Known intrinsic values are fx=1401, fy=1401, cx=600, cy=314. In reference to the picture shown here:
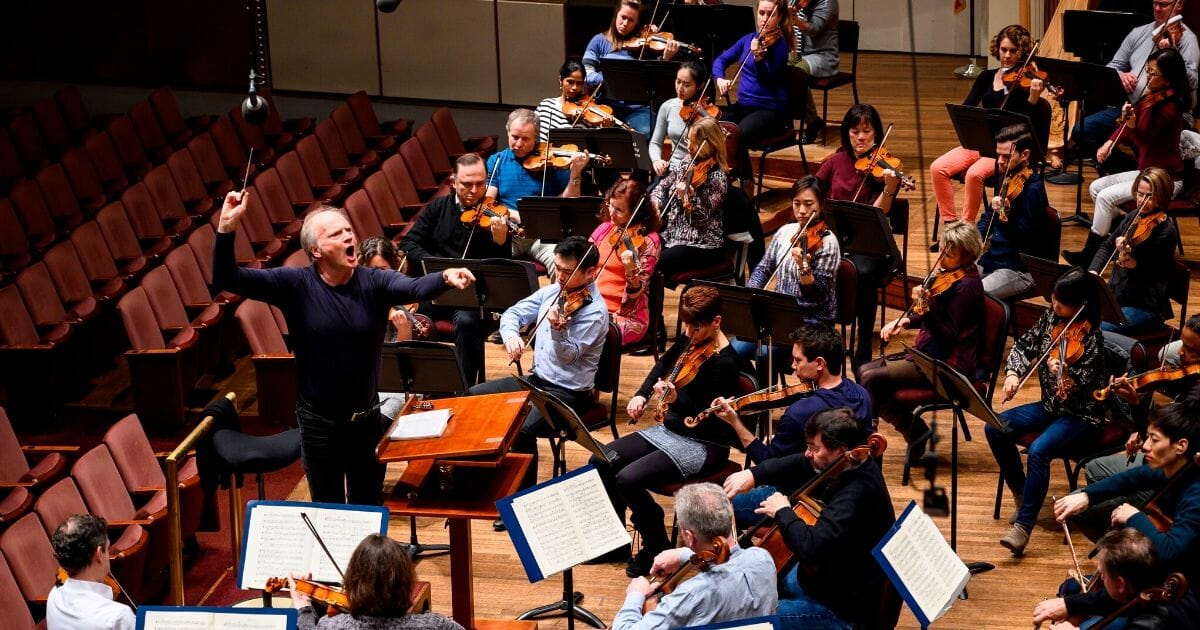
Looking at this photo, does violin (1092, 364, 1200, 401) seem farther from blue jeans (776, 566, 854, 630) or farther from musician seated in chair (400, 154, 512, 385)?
musician seated in chair (400, 154, 512, 385)

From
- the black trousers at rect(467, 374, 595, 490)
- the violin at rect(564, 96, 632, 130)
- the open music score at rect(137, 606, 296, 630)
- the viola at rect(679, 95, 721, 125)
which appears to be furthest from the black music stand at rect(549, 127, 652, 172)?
the open music score at rect(137, 606, 296, 630)

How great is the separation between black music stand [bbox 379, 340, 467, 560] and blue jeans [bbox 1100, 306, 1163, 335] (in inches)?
99.7

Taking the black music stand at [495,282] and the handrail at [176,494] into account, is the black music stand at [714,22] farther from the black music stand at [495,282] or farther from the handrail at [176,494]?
the handrail at [176,494]

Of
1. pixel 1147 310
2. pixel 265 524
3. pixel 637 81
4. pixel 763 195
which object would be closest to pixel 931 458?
pixel 265 524

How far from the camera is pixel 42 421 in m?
6.59

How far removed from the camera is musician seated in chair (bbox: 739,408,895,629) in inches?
148

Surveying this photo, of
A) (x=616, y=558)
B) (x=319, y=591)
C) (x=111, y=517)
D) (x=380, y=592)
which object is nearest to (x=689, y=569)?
(x=380, y=592)

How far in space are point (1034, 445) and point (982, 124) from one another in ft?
6.86

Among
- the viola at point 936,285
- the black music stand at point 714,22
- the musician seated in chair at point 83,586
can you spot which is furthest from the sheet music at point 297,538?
the black music stand at point 714,22

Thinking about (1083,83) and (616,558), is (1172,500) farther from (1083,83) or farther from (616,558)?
(1083,83)

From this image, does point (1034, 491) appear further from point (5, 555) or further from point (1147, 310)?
point (5, 555)

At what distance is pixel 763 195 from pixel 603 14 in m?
2.70

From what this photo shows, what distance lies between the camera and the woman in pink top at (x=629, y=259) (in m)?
5.62

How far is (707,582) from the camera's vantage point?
132 inches
